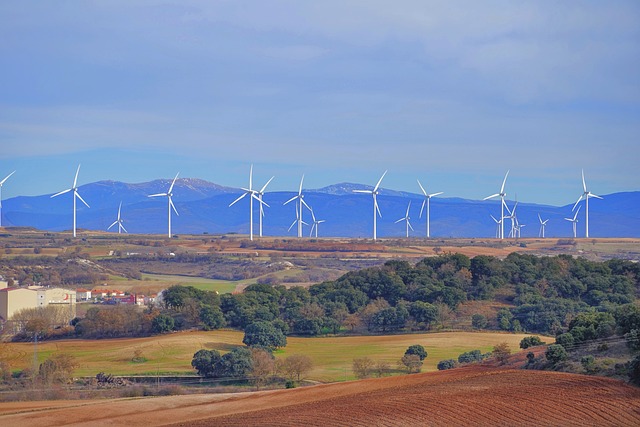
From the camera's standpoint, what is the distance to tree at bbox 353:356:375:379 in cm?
5900

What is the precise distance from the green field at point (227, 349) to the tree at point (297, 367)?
78 cm

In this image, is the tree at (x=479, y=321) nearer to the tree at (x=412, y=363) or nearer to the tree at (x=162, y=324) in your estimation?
the tree at (x=412, y=363)

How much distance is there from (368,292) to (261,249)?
68.7 metres

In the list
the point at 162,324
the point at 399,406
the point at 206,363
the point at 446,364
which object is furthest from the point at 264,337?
the point at 399,406

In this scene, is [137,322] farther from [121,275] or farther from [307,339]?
[121,275]

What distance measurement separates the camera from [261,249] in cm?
15675

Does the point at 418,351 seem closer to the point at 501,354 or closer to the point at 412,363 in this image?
the point at 412,363

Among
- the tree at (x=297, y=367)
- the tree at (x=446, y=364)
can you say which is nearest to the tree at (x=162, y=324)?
the tree at (x=297, y=367)

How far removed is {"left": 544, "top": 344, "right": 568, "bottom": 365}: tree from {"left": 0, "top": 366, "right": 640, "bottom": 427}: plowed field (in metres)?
1.72

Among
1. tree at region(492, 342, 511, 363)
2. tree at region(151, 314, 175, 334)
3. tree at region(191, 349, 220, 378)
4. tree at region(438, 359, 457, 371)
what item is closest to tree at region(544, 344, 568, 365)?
tree at region(492, 342, 511, 363)

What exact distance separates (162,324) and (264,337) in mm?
11383

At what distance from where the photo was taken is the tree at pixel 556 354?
4625 cm

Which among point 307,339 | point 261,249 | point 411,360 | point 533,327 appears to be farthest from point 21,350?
point 261,249

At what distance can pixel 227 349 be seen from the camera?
231ft
